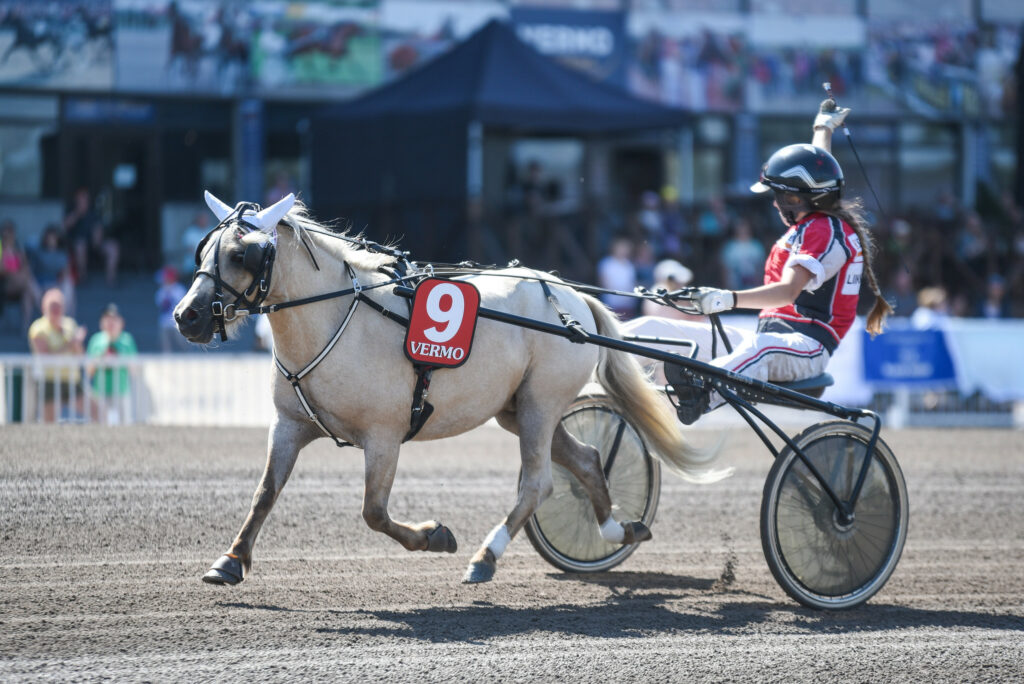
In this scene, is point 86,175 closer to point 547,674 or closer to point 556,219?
point 556,219

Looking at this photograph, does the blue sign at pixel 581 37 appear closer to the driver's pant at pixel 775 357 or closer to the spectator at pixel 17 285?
the spectator at pixel 17 285

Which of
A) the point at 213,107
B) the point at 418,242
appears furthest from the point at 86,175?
the point at 418,242

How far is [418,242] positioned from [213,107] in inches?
242

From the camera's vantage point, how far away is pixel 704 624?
4844 mm

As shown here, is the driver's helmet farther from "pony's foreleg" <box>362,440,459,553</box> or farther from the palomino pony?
"pony's foreleg" <box>362,440,459,553</box>

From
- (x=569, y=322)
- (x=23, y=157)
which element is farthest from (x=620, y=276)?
(x=23, y=157)

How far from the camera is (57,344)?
10109 mm

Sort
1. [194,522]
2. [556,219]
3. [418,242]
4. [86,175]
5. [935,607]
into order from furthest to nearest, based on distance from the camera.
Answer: [86,175] < [418,242] < [556,219] < [194,522] < [935,607]

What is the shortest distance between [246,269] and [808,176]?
8.01ft

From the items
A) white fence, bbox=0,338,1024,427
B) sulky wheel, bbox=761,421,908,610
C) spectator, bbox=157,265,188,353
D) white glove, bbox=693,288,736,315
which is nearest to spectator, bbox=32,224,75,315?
spectator, bbox=157,265,188,353

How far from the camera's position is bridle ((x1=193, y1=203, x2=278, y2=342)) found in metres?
4.60

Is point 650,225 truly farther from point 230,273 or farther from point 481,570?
point 230,273

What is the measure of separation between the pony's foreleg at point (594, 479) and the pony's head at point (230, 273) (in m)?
1.65

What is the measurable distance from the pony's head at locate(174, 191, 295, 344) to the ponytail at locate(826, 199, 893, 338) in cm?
246
